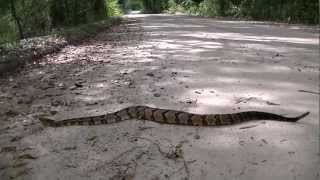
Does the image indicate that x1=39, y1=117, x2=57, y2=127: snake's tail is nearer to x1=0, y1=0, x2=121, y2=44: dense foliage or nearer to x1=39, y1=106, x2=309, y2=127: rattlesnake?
x1=39, y1=106, x2=309, y2=127: rattlesnake

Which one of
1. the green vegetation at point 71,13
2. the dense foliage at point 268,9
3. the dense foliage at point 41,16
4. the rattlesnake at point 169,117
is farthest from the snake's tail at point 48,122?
the dense foliage at point 268,9

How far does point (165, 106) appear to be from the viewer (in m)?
6.04

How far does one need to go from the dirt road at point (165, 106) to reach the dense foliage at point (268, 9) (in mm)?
12943

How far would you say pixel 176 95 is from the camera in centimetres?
657

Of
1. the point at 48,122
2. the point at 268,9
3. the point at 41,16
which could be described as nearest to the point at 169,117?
the point at 48,122

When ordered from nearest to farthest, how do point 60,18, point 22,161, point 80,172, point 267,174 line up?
point 267,174
point 80,172
point 22,161
point 60,18

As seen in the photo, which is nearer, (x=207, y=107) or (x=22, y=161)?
(x=22, y=161)

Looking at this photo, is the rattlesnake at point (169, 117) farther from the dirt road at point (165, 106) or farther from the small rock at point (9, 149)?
the small rock at point (9, 149)

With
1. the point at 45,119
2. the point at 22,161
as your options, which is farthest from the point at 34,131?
the point at 22,161

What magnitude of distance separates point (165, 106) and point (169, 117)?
2.24ft

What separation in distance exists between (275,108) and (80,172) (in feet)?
8.34

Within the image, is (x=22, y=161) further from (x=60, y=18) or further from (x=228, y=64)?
(x=60, y=18)

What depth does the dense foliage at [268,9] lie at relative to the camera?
22.7 metres

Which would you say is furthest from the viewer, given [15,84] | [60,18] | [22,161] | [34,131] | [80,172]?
[60,18]
